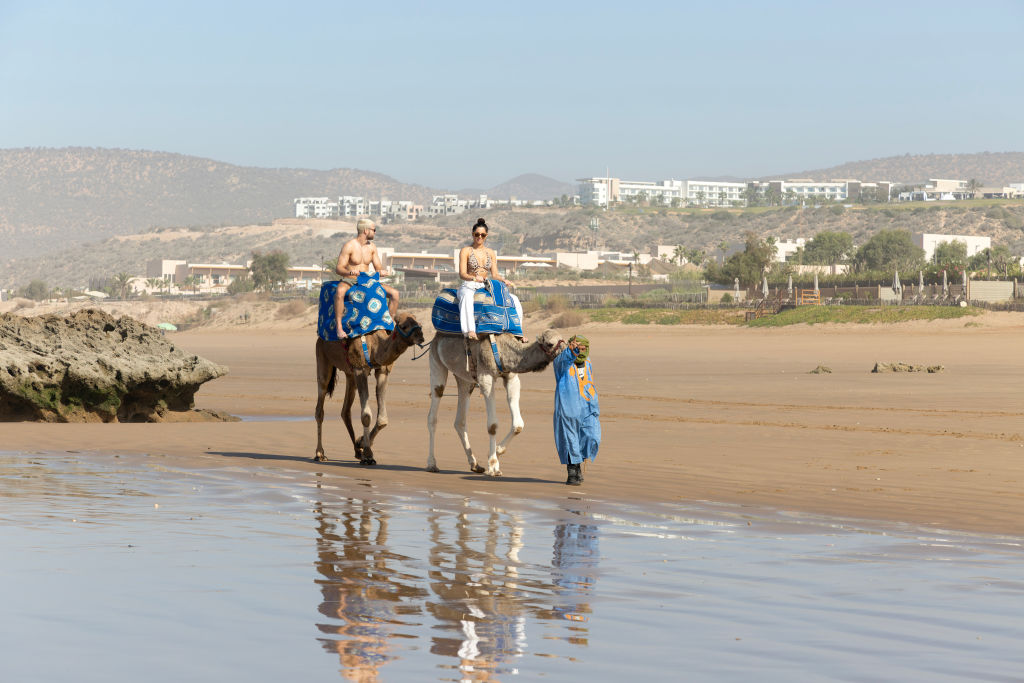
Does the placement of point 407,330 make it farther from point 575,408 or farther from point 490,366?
point 575,408

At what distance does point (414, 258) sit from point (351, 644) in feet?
610

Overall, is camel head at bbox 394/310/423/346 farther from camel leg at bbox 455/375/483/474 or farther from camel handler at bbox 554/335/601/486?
camel handler at bbox 554/335/601/486

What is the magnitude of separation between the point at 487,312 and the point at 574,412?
162cm

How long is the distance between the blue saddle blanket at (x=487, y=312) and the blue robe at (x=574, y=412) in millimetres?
1066

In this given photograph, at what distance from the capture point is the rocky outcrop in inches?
759

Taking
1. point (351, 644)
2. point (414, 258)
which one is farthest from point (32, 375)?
point (414, 258)

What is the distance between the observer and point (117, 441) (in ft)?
56.3

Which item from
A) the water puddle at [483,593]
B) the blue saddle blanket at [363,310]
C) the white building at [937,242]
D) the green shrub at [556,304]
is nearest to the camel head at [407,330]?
the blue saddle blanket at [363,310]

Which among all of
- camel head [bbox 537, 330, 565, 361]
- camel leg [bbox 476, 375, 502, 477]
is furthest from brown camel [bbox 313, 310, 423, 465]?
camel head [bbox 537, 330, 565, 361]

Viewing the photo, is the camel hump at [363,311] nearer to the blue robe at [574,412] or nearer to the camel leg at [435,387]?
the camel leg at [435,387]

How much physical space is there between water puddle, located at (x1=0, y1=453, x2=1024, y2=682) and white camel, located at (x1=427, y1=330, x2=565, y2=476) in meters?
1.98

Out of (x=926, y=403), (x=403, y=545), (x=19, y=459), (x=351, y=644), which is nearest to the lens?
(x=351, y=644)

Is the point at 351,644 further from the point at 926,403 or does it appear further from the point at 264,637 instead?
the point at 926,403

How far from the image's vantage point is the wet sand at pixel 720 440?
12438 mm
